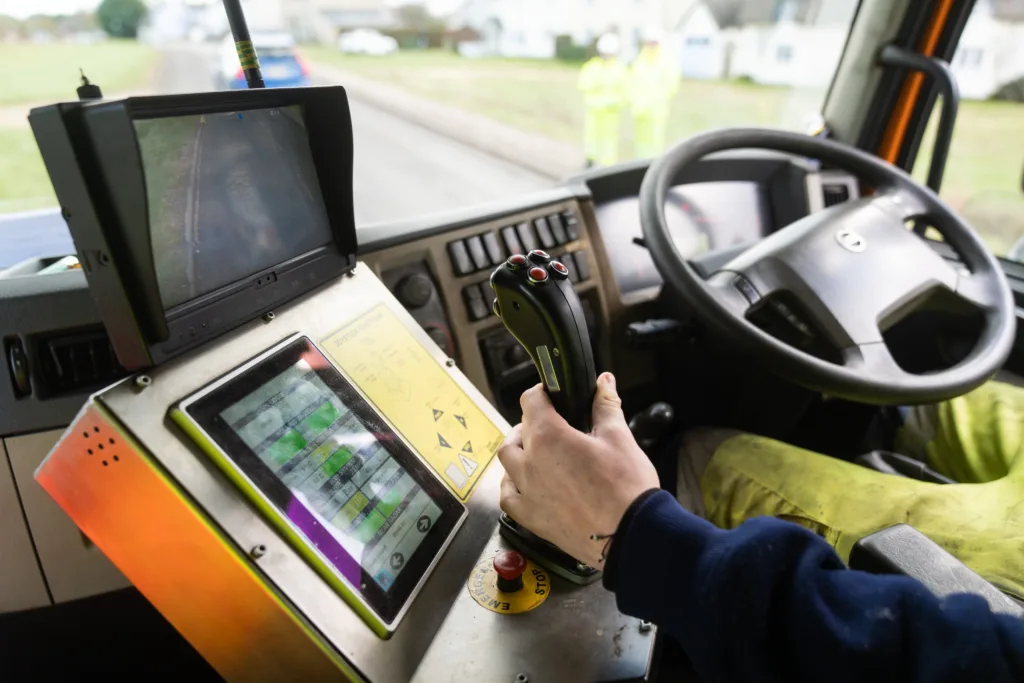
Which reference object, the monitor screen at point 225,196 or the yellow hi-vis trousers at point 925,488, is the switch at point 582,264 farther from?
the monitor screen at point 225,196

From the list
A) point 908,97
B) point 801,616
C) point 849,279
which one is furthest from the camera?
point 908,97

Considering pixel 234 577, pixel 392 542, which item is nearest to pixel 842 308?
pixel 392 542

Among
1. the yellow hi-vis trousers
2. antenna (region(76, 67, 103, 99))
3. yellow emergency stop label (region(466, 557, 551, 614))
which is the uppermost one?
antenna (region(76, 67, 103, 99))

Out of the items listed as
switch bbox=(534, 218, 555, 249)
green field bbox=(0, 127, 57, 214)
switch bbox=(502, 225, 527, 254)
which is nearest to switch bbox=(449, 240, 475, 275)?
switch bbox=(502, 225, 527, 254)

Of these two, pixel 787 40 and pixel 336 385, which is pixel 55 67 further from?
pixel 787 40

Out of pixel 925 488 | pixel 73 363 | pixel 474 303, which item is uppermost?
pixel 73 363

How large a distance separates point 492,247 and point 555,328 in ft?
2.00

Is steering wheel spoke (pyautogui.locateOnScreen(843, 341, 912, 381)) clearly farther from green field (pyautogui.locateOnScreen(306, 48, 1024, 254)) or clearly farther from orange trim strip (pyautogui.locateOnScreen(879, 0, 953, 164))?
orange trim strip (pyautogui.locateOnScreen(879, 0, 953, 164))

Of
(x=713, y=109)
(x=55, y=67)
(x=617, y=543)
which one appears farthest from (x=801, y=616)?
(x=713, y=109)

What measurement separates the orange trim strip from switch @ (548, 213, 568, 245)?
47.1 inches

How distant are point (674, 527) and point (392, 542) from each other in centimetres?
33

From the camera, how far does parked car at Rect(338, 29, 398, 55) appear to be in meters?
1.61

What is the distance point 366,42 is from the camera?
163cm

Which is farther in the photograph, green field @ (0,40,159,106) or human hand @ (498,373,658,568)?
green field @ (0,40,159,106)
